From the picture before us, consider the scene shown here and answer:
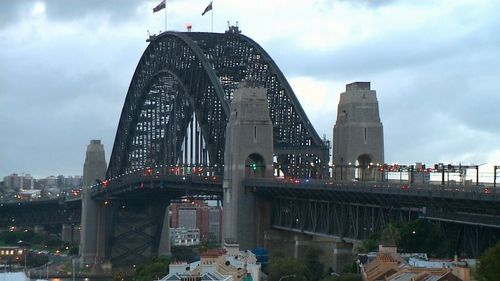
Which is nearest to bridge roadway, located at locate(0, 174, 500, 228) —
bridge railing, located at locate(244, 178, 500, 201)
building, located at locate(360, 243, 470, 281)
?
bridge railing, located at locate(244, 178, 500, 201)

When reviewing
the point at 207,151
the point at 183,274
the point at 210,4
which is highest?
the point at 210,4

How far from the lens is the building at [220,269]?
318 ft

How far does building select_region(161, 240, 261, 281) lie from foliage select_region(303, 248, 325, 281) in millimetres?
8573

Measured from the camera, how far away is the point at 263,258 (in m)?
134

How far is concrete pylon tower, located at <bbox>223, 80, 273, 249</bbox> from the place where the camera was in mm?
156625

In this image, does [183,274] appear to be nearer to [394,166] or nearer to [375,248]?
[375,248]

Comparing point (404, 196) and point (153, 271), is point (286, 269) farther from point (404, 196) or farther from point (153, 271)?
point (153, 271)

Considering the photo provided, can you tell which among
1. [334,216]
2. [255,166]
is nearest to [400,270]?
[334,216]

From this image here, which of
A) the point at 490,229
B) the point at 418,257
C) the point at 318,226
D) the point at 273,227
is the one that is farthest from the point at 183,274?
the point at 273,227

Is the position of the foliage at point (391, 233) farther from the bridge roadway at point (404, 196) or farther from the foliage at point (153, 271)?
the foliage at point (153, 271)

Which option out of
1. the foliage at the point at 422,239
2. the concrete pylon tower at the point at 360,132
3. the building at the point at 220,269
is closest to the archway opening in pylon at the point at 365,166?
the concrete pylon tower at the point at 360,132

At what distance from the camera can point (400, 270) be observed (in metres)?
90.5

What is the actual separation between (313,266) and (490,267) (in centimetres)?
5556

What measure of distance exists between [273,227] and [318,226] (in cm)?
1232
